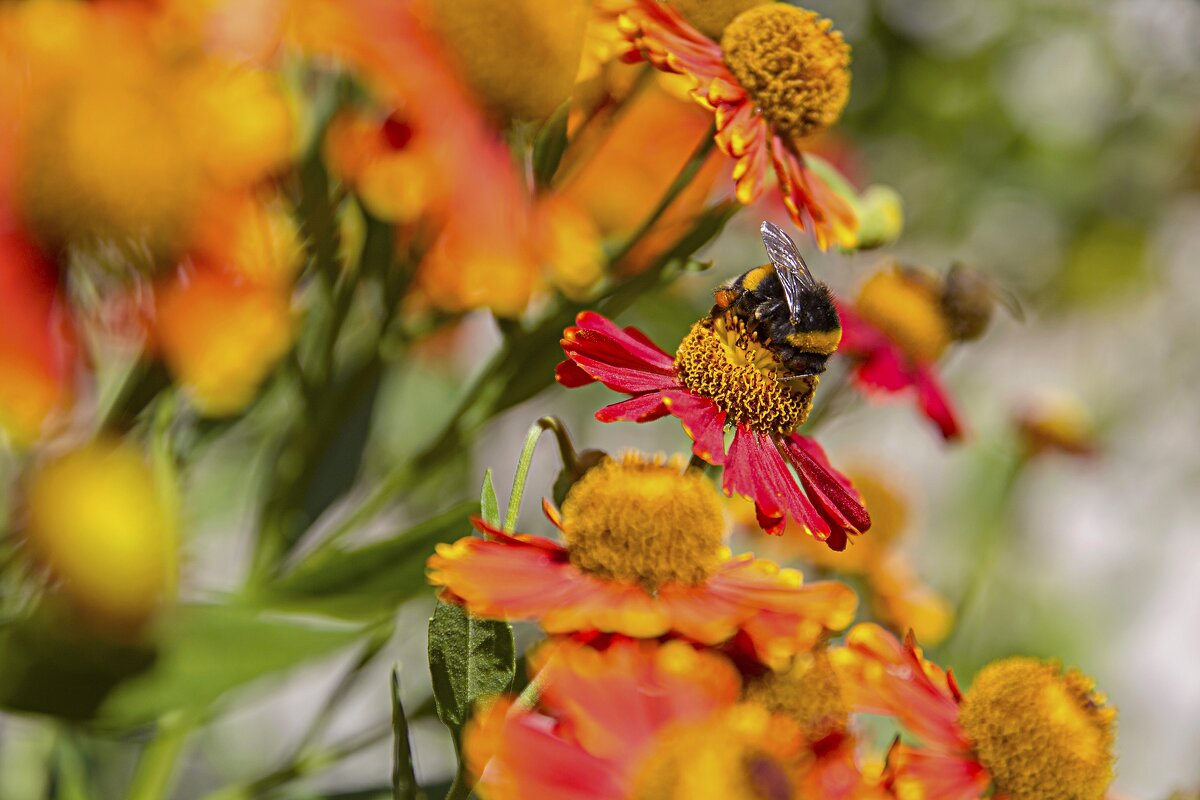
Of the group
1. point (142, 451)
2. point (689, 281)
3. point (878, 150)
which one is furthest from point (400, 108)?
point (878, 150)

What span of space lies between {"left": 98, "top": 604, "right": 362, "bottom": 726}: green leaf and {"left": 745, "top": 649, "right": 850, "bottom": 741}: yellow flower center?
0.46ft

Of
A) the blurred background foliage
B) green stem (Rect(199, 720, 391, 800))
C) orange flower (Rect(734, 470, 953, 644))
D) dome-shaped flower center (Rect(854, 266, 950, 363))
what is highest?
dome-shaped flower center (Rect(854, 266, 950, 363))

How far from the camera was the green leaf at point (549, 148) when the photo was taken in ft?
1.50

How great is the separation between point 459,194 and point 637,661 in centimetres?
19

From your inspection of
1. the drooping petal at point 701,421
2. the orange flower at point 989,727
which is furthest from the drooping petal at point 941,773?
the drooping petal at point 701,421

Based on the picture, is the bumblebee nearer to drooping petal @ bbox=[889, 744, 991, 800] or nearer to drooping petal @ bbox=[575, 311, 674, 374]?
drooping petal @ bbox=[575, 311, 674, 374]

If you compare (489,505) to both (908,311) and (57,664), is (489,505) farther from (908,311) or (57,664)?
(908,311)

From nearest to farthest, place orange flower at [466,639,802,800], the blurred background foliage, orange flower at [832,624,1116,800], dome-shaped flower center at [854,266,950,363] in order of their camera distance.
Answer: orange flower at [466,639,802,800] → orange flower at [832,624,1116,800] → dome-shaped flower center at [854,266,950,363] → the blurred background foliage

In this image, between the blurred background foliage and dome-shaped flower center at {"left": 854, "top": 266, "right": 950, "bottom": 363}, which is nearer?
dome-shaped flower center at {"left": 854, "top": 266, "right": 950, "bottom": 363}

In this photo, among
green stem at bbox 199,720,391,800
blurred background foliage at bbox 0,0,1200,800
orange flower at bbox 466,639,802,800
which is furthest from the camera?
blurred background foliage at bbox 0,0,1200,800

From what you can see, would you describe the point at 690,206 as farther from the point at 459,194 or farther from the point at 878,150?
the point at 878,150

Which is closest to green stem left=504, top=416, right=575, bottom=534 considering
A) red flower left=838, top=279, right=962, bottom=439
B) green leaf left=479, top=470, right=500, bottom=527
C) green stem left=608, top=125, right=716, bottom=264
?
green leaf left=479, top=470, right=500, bottom=527

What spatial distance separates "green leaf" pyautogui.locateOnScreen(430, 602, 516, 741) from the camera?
352 millimetres

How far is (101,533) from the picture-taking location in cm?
37
